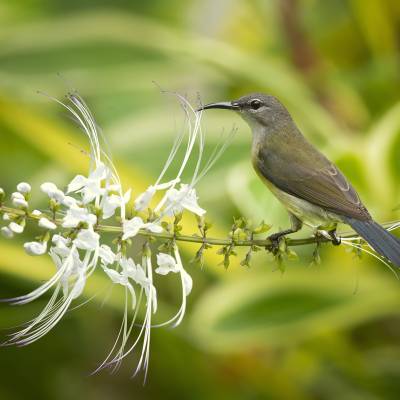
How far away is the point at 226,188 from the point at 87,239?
130 centimetres

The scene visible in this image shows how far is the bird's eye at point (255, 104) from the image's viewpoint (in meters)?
1.82

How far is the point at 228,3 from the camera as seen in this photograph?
12.5 feet

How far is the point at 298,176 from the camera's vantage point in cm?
171

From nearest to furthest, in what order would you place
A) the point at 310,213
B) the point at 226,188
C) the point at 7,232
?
the point at 7,232 → the point at 310,213 → the point at 226,188

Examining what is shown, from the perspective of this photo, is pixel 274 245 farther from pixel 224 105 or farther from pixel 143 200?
pixel 224 105

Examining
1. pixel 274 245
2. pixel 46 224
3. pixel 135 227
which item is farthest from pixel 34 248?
pixel 274 245

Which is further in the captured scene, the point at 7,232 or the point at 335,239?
the point at 335,239

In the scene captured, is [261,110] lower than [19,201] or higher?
higher

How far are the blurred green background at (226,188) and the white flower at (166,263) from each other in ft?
2.88

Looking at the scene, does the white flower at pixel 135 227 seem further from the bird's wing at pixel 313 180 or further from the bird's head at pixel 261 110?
the bird's head at pixel 261 110

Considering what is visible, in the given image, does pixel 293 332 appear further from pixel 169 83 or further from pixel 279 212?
pixel 169 83

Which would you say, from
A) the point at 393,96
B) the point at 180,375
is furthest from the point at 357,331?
the point at 393,96

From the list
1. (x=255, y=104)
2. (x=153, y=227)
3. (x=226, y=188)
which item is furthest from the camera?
(x=226, y=188)

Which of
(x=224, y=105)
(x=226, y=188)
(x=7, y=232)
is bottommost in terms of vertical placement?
(x=7, y=232)
